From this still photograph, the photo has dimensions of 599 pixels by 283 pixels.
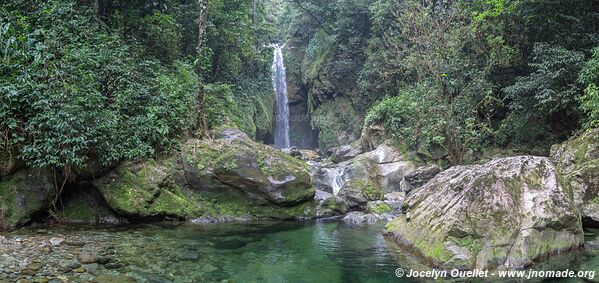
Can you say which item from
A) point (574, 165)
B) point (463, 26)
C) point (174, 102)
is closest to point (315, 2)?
point (463, 26)

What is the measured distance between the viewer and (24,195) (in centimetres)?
896

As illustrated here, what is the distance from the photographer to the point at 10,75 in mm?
9227

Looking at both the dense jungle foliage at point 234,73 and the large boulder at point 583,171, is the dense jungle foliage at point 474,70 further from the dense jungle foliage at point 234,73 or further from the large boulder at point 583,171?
the large boulder at point 583,171

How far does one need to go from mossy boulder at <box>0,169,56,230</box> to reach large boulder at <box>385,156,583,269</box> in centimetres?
829

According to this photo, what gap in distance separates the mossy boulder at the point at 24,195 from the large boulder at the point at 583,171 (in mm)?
11619

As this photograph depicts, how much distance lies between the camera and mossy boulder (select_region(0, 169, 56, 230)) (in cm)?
865

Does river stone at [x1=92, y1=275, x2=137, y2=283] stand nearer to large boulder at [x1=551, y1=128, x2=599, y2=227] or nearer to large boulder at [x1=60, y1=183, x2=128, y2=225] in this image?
large boulder at [x1=60, y1=183, x2=128, y2=225]

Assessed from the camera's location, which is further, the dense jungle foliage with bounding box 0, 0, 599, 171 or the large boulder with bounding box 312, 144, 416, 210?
the large boulder with bounding box 312, 144, 416, 210

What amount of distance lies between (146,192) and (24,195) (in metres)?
2.63

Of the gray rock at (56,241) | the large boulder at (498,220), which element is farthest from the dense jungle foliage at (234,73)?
the large boulder at (498,220)

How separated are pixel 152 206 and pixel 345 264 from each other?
18.1ft

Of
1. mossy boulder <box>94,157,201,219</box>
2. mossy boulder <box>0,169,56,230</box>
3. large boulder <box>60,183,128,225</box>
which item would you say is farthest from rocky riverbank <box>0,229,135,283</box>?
mossy boulder <box>94,157,201,219</box>

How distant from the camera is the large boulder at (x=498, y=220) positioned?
697 centimetres

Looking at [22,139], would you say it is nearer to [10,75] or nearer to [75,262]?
[10,75]
